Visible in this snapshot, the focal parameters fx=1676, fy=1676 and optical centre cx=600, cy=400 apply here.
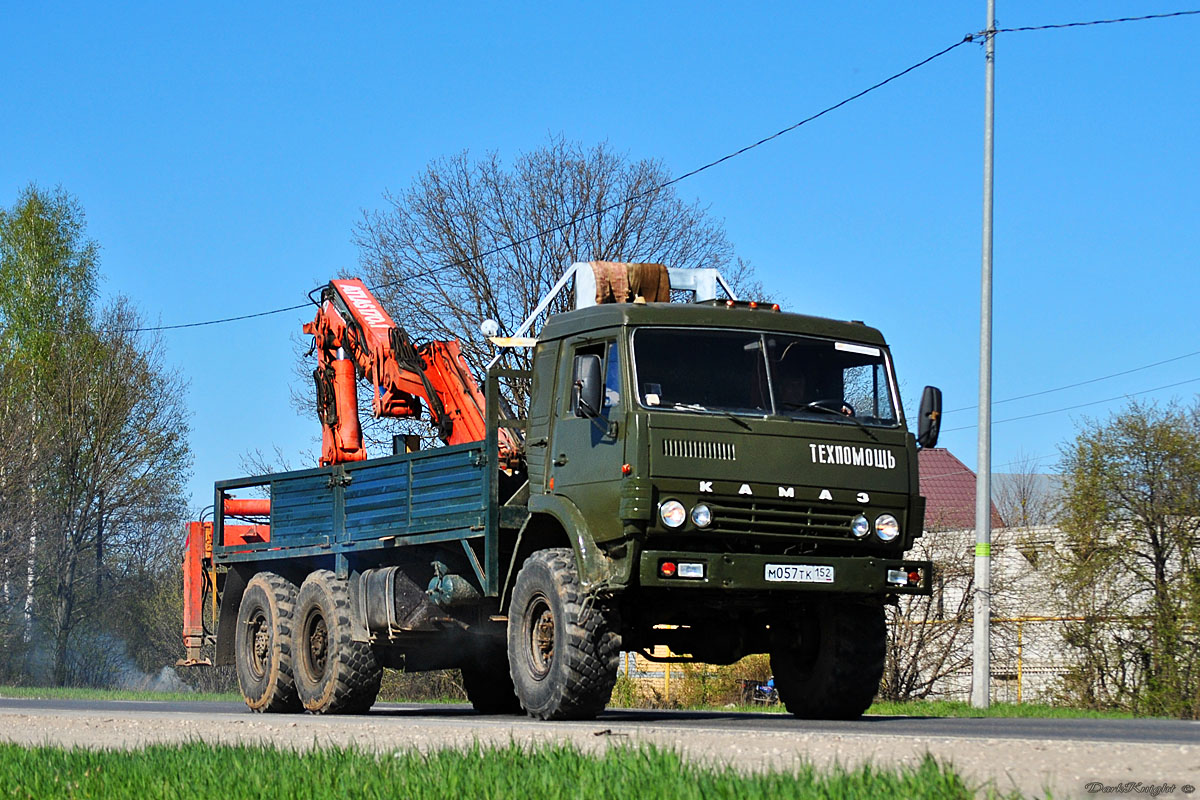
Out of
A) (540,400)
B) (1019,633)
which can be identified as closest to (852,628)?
(540,400)

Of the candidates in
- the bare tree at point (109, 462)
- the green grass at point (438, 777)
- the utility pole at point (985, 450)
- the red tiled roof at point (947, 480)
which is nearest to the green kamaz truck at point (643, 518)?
the green grass at point (438, 777)

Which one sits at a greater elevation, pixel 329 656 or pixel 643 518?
pixel 643 518

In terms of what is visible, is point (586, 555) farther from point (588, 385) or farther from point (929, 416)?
point (929, 416)

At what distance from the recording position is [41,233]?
54094 mm

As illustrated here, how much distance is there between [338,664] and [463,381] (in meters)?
3.31

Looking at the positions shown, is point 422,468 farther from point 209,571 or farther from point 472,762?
point 472,762

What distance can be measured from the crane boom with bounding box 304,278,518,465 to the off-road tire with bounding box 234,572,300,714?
1909 mm

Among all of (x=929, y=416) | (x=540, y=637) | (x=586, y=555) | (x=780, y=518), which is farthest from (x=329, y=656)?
(x=929, y=416)

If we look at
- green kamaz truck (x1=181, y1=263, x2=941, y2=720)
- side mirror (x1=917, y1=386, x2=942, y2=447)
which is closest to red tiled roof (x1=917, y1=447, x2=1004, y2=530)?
green kamaz truck (x1=181, y1=263, x2=941, y2=720)

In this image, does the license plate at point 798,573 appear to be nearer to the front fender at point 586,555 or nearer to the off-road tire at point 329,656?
the front fender at point 586,555

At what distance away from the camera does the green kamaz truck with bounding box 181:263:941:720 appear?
1202 centimetres

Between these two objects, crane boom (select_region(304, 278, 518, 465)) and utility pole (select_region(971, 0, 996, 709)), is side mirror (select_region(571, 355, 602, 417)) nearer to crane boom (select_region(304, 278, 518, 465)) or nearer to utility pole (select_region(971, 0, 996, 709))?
crane boom (select_region(304, 278, 518, 465))

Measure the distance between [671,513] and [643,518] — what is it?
0.71 feet

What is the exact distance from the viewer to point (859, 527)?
12.4 m
